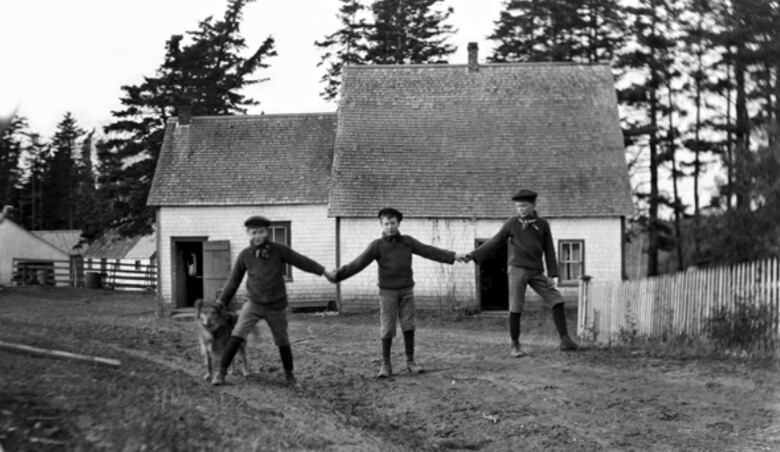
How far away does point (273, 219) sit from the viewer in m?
27.0

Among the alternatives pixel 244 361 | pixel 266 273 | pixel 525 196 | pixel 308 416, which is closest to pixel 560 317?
pixel 525 196

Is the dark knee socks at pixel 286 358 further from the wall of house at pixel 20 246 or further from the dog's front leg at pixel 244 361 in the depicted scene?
the wall of house at pixel 20 246

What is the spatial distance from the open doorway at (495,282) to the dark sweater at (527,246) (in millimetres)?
14797

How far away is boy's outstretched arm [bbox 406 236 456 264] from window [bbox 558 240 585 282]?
14.3 m

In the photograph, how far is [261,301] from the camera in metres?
9.87

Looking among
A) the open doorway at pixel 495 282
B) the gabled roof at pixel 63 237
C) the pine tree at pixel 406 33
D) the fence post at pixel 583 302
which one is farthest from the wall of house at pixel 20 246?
the fence post at pixel 583 302

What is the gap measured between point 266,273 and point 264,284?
0.13 m

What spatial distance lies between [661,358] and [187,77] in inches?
1249

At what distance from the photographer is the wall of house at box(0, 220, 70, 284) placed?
59.9m

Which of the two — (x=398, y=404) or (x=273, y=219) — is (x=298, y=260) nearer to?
(x=398, y=404)

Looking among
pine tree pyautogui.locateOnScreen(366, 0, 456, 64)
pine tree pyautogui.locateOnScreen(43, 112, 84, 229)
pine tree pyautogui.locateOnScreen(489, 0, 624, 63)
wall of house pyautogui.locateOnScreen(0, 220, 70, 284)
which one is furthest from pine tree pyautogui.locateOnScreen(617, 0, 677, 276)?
wall of house pyautogui.locateOnScreen(0, 220, 70, 284)

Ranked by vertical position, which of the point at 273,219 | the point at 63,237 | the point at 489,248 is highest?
the point at 63,237

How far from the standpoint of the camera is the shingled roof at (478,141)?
25.2 m

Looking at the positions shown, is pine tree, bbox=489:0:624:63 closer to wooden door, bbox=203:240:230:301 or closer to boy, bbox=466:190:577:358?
wooden door, bbox=203:240:230:301
